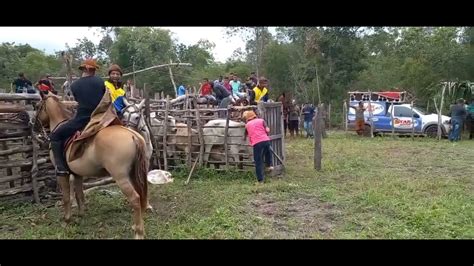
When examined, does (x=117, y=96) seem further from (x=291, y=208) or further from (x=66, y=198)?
(x=291, y=208)

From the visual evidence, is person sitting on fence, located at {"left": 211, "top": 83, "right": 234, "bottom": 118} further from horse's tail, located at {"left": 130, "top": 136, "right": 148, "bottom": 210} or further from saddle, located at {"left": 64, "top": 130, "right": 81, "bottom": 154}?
horse's tail, located at {"left": 130, "top": 136, "right": 148, "bottom": 210}

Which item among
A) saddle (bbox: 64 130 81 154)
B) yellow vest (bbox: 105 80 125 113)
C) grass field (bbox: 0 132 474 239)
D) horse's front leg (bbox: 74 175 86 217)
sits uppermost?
yellow vest (bbox: 105 80 125 113)

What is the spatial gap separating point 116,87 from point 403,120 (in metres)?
15.4

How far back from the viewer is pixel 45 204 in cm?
785

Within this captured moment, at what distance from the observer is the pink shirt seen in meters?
9.55

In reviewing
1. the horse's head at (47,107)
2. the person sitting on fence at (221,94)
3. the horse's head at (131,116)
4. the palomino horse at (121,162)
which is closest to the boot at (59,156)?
the palomino horse at (121,162)

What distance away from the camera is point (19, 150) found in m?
7.71

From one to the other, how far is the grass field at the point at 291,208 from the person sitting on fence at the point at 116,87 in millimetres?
1750

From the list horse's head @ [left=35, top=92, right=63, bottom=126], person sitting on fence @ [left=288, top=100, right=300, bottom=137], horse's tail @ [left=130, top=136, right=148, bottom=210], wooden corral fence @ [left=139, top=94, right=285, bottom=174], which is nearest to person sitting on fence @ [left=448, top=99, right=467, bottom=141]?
person sitting on fence @ [left=288, top=100, right=300, bottom=137]

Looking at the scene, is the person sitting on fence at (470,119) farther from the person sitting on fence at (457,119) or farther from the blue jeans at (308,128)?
the blue jeans at (308,128)

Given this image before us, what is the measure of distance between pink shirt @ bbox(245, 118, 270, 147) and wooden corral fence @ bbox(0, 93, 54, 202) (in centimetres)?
408

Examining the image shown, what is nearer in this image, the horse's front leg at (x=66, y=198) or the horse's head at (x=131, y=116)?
the horse's front leg at (x=66, y=198)

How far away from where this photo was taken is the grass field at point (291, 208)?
6.25 metres

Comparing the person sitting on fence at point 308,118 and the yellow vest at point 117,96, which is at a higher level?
the yellow vest at point 117,96
